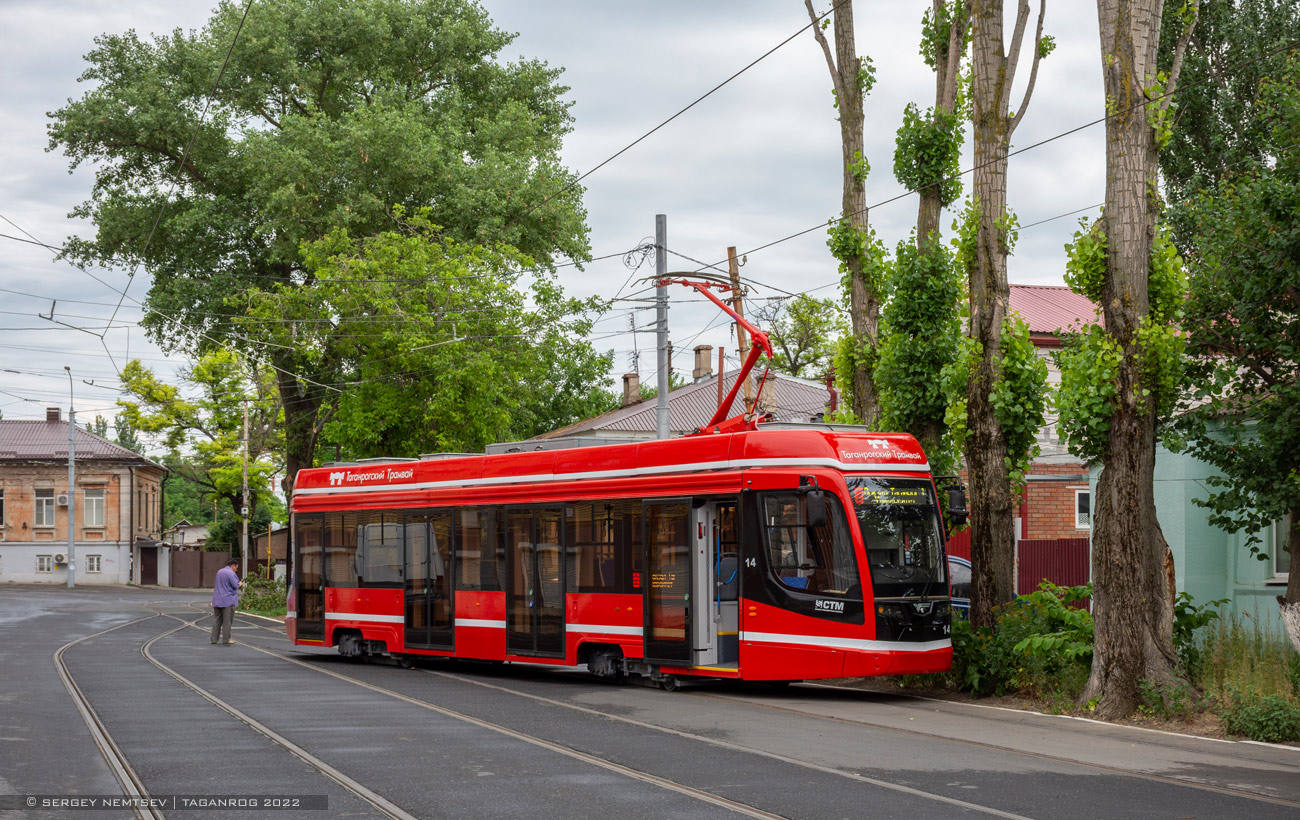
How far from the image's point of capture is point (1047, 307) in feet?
124

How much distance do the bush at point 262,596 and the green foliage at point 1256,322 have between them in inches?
1379

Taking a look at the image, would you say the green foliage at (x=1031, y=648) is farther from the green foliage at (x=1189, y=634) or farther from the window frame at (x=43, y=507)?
the window frame at (x=43, y=507)

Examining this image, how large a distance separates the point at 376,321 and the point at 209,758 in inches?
955

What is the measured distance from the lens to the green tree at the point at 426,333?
111 feet

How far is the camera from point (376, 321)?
3422 centimetres

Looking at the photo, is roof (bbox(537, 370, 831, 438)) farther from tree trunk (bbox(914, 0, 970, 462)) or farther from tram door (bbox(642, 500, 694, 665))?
tram door (bbox(642, 500, 694, 665))

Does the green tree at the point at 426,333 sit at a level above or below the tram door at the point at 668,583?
above

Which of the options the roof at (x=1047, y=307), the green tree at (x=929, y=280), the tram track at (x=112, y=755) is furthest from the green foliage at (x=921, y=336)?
the roof at (x=1047, y=307)

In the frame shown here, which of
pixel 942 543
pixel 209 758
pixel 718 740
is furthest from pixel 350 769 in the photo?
pixel 942 543

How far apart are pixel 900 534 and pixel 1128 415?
2.79m

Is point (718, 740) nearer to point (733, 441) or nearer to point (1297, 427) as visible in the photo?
point (733, 441)

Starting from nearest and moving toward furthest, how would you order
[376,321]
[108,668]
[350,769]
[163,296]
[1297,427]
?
[350,769], [1297,427], [108,668], [376,321], [163,296]

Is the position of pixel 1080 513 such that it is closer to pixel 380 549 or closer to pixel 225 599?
pixel 380 549

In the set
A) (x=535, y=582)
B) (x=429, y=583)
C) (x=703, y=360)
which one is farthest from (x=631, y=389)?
(x=535, y=582)
